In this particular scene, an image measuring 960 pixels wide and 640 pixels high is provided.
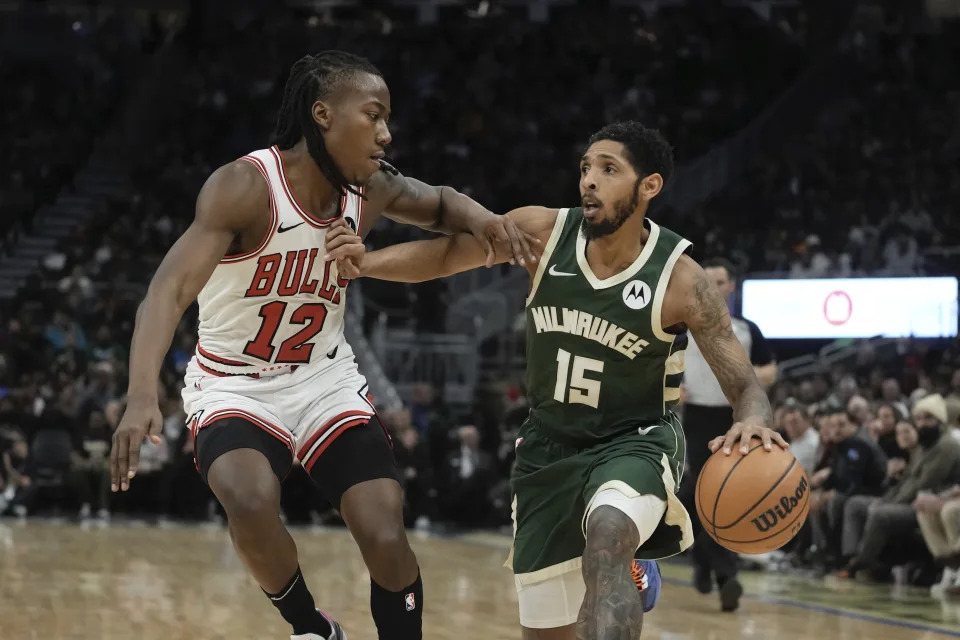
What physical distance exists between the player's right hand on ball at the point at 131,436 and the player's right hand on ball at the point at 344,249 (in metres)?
0.87

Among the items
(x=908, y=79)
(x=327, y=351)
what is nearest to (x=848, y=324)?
(x=908, y=79)

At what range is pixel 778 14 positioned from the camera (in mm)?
24328

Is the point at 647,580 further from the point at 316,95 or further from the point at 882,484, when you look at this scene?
the point at 882,484

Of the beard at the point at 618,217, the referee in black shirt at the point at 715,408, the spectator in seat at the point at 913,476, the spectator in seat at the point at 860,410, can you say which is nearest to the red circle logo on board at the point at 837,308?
the spectator in seat at the point at 860,410

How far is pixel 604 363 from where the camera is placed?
4.71m

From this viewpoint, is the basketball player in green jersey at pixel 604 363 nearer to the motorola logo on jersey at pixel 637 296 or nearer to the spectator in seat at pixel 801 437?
the motorola logo on jersey at pixel 637 296

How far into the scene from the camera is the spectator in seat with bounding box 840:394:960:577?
32.1 ft

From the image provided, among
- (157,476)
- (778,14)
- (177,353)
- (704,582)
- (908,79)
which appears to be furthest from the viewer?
(778,14)

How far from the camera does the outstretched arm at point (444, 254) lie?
4906mm

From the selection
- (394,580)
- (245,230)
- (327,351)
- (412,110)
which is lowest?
(394,580)

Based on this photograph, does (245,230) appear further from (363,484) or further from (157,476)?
(157,476)

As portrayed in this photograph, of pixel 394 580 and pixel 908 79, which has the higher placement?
pixel 908 79

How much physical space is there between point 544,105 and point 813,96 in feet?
14.8

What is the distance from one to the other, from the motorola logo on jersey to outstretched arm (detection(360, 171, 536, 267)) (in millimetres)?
393
